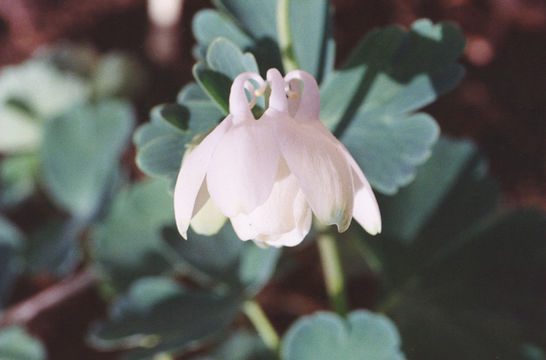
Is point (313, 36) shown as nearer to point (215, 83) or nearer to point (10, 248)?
point (215, 83)

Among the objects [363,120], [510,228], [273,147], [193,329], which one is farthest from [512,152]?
[273,147]

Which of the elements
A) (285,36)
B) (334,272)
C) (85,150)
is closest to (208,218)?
(285,36)

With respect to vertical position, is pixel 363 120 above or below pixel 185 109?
below


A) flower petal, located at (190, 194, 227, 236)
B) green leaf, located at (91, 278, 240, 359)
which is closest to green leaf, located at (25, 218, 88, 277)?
green leaf, located at (91, 278, 240, 359)

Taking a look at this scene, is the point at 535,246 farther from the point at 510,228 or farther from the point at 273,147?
the point at 273,147

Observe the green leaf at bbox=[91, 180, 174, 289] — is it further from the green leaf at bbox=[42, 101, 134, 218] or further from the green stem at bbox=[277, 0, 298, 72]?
the green stem at bbox=[277, 0, 298, 72]

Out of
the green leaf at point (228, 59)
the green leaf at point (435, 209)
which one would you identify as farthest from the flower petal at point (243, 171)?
the green leaf at point (435, 209)

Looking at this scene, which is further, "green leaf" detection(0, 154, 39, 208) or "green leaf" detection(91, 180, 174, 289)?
"green leaf" detection(0, 154, 39, 208)
